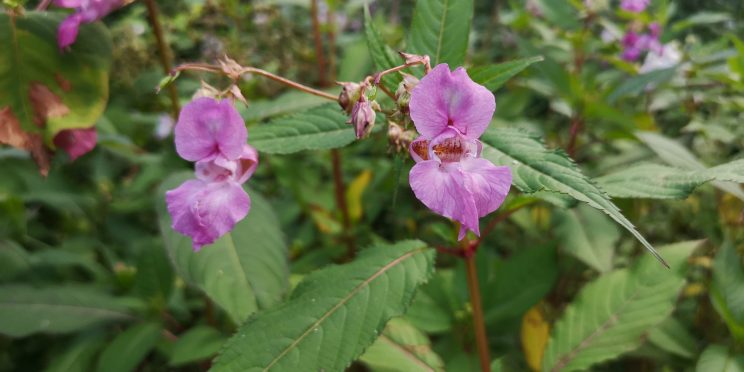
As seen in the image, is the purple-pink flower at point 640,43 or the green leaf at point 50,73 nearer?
the green leaf at point 50,73

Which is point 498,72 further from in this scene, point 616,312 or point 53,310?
point 53,310

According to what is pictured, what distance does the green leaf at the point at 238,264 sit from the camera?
1.12 metres

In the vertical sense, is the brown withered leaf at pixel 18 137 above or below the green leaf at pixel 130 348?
above

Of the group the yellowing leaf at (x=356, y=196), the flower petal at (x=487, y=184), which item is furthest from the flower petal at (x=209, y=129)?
the yellowing leaf at (x=356, y=196)

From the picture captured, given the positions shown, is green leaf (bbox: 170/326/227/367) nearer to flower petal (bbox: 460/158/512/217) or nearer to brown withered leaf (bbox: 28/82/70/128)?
brown withered leaf (bbox: 28/82/70/128)

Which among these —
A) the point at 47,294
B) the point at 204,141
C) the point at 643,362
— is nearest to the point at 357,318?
the point at 204,141

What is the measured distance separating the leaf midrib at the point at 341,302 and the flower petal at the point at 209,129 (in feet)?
1.05

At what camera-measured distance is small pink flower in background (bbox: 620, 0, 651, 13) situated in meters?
2.15

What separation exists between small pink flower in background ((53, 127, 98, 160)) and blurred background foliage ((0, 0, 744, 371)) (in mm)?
218

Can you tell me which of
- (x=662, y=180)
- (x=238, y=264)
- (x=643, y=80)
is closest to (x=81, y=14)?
(x=238, y=264)

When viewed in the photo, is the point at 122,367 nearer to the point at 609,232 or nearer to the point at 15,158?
the point at 15,158

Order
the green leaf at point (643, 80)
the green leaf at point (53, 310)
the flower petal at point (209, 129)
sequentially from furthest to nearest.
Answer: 1. the green leaf at point (643, 80)
2. the green leaf at point (53, 310)
3. the flower petal at point (209, 129)

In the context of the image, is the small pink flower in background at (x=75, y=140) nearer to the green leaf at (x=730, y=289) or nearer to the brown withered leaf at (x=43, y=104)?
the brown withered leaf at (x=43, y=104)

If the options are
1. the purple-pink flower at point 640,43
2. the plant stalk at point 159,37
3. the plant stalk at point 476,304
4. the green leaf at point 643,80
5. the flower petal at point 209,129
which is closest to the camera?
the flower petal at point 209,129
